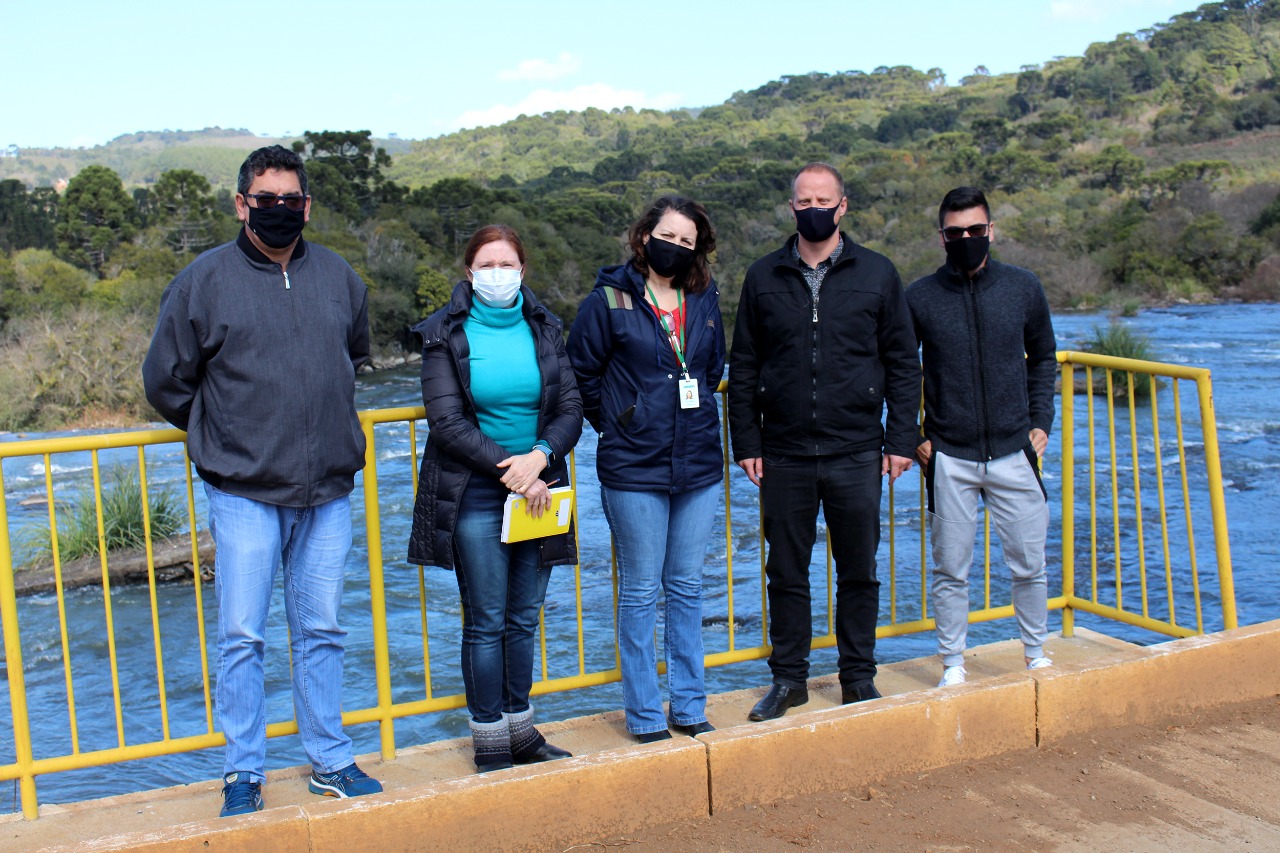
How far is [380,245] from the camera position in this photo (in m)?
49.8

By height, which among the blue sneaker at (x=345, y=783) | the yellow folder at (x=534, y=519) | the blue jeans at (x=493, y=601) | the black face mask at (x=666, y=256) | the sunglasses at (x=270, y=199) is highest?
the sunglasses at (x=270, y=199)

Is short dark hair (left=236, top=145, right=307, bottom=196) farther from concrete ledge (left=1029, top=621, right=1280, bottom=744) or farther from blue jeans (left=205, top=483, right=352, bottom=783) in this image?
concrete ledge (left=1029, top=621, right=1280, bottom=744)

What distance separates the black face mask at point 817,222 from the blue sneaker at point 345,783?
7.40 ft

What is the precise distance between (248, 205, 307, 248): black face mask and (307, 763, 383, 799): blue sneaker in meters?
1.59

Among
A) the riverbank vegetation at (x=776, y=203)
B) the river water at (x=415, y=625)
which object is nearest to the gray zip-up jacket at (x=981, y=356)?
the river water at (x=415, y=625)

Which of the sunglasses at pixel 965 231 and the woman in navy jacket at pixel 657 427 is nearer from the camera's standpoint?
the woman in navy jacket at pixel 657 427

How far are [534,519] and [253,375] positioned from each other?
934 millimetres

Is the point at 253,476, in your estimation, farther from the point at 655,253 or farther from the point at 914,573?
the point at 914,573

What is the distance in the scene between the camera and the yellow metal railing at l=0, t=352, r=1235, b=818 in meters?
3.61

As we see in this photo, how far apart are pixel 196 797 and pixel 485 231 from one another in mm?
1955

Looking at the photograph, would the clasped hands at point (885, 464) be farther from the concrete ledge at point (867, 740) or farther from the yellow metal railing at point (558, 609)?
the concrete ledge at point (867, 740)

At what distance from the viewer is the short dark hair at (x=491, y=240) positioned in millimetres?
3723

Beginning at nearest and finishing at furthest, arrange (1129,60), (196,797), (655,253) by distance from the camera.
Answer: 1. (196,797)
2. (655,253)
3. (1129,60)

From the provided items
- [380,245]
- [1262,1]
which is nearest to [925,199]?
[380,245]
